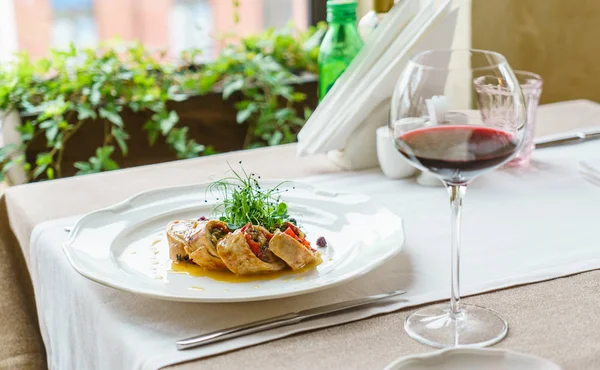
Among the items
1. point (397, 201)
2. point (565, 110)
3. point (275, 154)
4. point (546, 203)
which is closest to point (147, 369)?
point (397, 201)

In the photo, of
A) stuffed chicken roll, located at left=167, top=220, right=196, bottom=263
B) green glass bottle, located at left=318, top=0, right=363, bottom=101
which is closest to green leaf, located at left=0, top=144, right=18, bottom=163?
green glass bottle, located at left=318, top=0, right=363, bottom=101

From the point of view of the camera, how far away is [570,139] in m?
1.49

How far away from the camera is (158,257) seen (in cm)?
99

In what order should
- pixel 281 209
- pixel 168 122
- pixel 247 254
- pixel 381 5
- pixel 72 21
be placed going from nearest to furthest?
pixel 247 254 → pixel 281 209 → pixel 381 5 → pixel 168 122 → pixel 72 21

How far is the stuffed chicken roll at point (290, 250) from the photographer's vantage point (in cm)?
91

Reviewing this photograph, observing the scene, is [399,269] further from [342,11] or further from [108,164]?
[108,164]

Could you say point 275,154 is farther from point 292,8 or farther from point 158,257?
point 292,8

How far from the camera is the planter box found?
235 centimetres

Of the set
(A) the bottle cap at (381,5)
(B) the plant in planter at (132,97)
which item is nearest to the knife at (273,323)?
(A) the bottle cap at (381,5)

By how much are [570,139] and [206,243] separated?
84cm

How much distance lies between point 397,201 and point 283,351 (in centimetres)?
49

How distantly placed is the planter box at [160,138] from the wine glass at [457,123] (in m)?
1.72

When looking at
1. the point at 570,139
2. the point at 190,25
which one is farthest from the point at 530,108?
the point at 190,25

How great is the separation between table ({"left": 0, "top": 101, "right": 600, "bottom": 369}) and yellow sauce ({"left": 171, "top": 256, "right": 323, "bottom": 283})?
0.11m
